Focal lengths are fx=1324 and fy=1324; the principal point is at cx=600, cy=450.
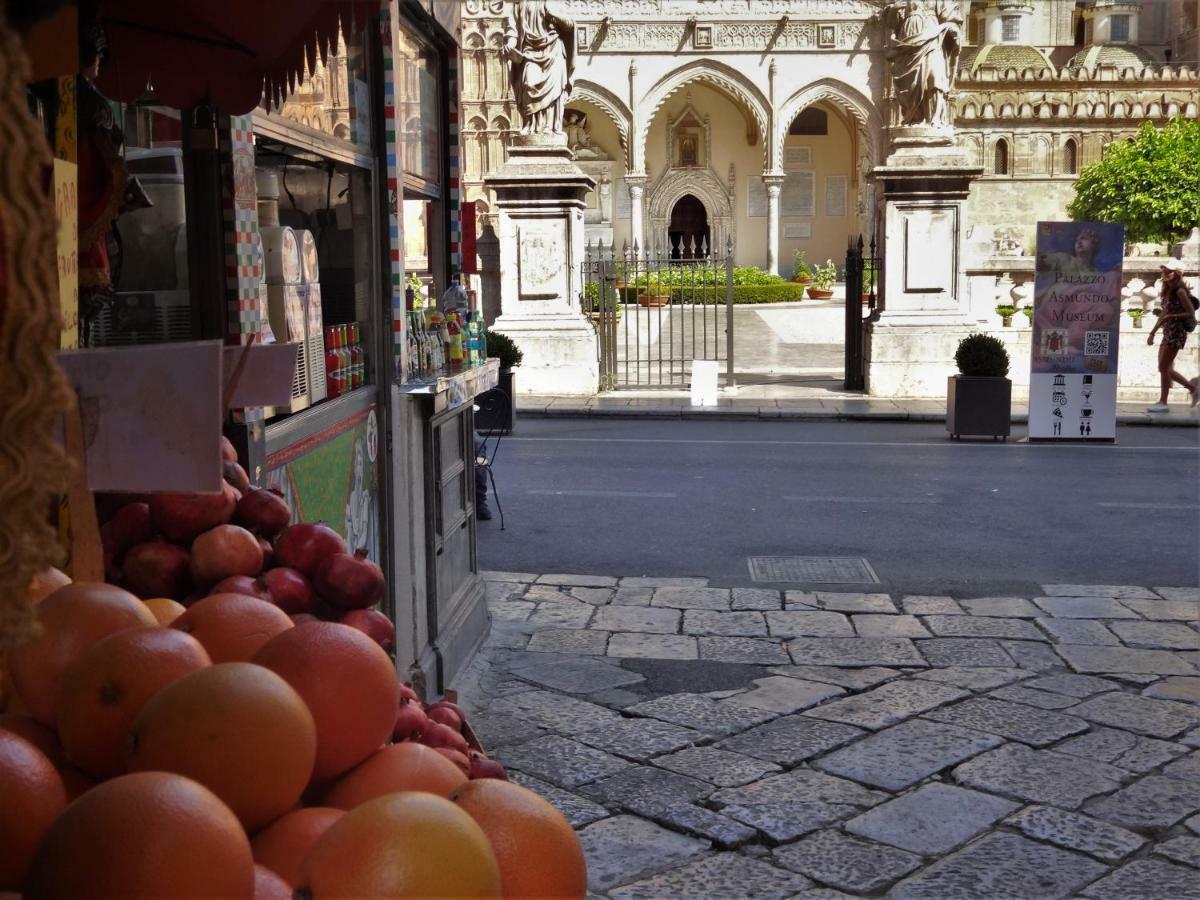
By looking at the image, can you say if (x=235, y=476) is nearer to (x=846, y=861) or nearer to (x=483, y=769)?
(x=483, y=769)

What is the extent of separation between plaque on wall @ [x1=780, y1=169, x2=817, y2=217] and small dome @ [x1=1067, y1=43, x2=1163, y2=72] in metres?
14.2

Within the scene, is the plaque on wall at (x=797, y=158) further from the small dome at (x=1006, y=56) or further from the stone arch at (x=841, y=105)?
the small dome at (x=1006, y=56)

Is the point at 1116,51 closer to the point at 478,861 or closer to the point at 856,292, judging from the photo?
the point at 856,292

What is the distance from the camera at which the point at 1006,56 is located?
183 ft

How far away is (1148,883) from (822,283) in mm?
37992

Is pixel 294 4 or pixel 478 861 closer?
pixel 478 861

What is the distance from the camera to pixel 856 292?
59.2 ft

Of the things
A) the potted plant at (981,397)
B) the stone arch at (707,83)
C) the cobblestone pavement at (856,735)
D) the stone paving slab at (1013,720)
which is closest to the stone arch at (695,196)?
the stone arch at (707,83)

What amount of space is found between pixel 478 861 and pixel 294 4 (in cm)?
145

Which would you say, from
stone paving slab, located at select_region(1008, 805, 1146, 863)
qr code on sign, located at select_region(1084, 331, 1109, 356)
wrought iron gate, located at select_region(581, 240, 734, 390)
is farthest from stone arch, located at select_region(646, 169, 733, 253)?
stone paving slab, located at select_region(1008, 805, 1146, 863)

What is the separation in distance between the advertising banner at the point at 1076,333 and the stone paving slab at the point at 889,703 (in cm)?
879

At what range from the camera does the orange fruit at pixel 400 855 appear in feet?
4.67

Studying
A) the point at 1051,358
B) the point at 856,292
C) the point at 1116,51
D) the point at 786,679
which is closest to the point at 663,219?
the point at 1116,51

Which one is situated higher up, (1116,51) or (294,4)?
(1116,51)
